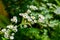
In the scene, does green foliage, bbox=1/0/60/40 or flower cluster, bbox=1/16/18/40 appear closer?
flower cluster, bbox=1/16/18/40

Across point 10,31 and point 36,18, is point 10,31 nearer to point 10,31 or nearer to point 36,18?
point 10,31

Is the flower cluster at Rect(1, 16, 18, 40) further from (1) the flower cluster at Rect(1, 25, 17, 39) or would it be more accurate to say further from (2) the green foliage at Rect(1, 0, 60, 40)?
(2) the green foliage at Rect(1, 0, 60, 40)

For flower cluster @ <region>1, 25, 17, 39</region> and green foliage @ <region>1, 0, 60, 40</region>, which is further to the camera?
green foliage @ <region>1, 0, 60, 40</region>

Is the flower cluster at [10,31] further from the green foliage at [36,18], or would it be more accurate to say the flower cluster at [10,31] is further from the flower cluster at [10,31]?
the green foliage at [36,18]

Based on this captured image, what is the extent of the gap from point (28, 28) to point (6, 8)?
675 millimetres

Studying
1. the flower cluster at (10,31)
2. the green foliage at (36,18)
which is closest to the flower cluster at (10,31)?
the flower cluster at (10,31)

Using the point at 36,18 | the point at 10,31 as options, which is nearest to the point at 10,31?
the point at 10,31

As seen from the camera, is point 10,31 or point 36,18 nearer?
point 10,31

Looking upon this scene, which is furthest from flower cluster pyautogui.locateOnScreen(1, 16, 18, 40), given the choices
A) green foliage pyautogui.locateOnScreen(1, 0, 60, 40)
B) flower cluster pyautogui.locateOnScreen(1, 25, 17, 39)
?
green foliage pyautogui.locateOnScreen(1, 0, 60, 40)

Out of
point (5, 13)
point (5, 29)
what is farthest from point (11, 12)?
point (5, 29)

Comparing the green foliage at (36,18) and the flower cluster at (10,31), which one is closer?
the flower cluster at (10,31)

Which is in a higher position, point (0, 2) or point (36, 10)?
point (0, 2)

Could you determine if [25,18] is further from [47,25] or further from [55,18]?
[55,18]

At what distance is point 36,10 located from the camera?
10.4ft
